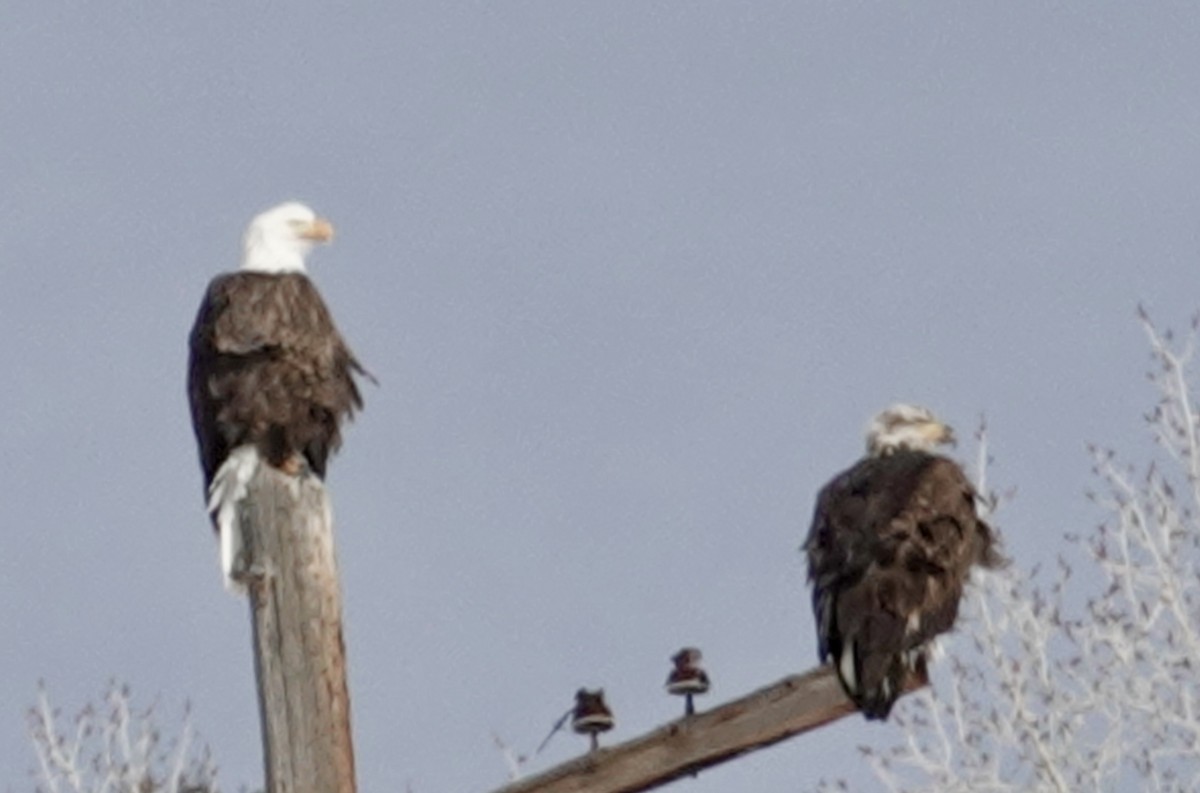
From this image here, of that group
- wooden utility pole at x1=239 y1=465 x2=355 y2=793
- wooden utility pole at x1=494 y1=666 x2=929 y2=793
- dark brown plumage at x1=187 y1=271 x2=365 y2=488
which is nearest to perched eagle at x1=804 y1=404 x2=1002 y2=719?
wooden utility pole at x1=494 y1=666 x2=929 y2=793

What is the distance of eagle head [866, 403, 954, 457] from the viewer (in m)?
11.5

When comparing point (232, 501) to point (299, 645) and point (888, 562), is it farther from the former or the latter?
point (888, 562)

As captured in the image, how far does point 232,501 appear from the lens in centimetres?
1011

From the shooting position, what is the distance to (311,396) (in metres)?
11.6

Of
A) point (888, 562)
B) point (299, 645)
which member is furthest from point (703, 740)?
point (888, 562)

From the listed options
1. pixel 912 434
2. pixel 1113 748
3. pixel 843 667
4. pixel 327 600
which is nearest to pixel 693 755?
pixel 843 667

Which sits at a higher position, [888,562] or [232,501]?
[232,501]

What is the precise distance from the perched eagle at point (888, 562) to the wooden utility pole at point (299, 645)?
122 centimetres

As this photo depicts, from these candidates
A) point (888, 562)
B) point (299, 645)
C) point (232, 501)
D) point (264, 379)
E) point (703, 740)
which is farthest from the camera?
point (264, 379)

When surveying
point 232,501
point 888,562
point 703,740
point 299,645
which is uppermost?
point 232,501

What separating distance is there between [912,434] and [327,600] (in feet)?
10.0

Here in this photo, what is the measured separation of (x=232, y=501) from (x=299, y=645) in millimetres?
1300

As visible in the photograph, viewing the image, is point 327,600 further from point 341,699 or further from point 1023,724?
point 1023,724

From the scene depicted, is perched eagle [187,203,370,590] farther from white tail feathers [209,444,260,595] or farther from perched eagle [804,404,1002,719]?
perched eagle [804,404,1002,719]
